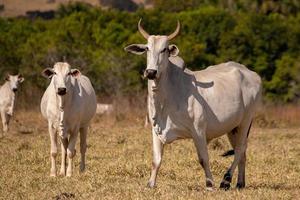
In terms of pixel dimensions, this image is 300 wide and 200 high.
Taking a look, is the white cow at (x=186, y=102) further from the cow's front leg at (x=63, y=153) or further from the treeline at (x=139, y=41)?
the treeline at (x=139, y=41)

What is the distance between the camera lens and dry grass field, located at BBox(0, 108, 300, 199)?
938 centimetres

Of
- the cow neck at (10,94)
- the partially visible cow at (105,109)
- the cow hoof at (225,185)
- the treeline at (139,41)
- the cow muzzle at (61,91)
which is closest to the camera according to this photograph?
the cow hoof at (225,185)

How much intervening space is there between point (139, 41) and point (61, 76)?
79.2 ft

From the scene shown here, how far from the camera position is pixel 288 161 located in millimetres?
13500

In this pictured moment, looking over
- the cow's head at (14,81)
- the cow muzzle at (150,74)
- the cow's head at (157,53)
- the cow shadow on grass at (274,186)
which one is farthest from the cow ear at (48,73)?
the cow's head at (14,81)

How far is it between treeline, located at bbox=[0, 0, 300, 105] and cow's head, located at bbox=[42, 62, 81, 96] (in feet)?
55.9

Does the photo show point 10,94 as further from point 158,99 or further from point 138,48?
point 158,99

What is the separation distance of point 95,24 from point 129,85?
1076 cm

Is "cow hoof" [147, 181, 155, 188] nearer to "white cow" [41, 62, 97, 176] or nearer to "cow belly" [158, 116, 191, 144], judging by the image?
Answer: "cow belly" [158, 116, 191, 144]

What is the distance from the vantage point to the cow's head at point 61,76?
37.9ft

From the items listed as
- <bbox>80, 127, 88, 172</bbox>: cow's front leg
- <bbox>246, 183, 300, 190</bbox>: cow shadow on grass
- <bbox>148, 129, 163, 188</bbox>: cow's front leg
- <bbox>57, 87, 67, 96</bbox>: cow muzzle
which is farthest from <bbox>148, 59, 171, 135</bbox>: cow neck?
<bbox>80, 127, 88, 172</bbox>: cow's front leg

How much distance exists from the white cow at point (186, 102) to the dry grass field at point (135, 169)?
58 centimetres

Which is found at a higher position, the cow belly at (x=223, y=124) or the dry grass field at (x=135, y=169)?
the cow belly at (x=223, y=124)

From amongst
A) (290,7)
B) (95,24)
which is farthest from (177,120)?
(290,7)
